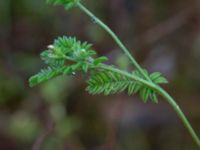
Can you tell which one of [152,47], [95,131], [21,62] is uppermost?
[21,62]

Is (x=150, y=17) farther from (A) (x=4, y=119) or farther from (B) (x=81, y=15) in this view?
(A) (x=4, y=119)

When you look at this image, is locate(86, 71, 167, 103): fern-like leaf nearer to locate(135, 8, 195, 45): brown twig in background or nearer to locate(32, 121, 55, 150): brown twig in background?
locate(32, 121, 55, 150): brown twig in background

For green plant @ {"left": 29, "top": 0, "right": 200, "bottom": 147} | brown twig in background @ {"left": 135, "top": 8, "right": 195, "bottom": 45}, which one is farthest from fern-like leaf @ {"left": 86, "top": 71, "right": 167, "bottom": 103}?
brown twig in background @ {"left": 135, "top": 8, "right": 195, "bottom": 45}

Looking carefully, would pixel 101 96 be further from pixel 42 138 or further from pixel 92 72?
pixel 92 72

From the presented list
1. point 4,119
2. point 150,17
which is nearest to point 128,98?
point 150,17

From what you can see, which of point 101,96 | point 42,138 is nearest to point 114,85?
point 42,138

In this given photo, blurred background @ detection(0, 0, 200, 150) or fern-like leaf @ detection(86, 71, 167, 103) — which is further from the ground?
blurred background @ detection(0, 0, 200, 150)
